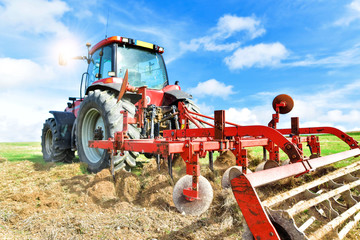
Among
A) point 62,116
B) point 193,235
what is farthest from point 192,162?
point 62,116

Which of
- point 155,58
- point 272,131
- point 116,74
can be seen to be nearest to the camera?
point 272,131

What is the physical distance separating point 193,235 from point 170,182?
3.57 feet

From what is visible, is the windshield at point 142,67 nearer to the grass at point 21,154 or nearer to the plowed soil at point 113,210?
the plowed soil at point 113,210

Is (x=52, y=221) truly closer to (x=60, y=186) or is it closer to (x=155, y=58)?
(x=60, y=186)

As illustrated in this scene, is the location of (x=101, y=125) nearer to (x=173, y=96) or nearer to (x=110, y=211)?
(x=173, y=96)

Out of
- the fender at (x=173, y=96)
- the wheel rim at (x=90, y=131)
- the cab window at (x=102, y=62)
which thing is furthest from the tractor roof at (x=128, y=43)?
the wheel rim at (x=90, y=131)

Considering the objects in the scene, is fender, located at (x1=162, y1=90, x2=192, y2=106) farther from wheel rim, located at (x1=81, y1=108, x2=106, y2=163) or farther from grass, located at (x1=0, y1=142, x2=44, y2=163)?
grass, located at (x1=0, y1=142, x2=44, y2=163)

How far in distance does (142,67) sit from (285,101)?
10.00 ft

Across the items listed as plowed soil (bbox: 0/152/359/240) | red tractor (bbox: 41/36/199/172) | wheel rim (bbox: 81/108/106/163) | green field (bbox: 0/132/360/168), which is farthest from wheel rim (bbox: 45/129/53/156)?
plowed soil (bbox: 0/152/359/240)

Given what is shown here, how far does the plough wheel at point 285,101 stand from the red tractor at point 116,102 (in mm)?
1675

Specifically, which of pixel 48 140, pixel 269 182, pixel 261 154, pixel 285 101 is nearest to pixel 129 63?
pixel 285 101

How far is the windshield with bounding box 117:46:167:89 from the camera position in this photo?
16.5 feet

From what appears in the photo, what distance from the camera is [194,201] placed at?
2334mm

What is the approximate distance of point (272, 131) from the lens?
264 centimetres
